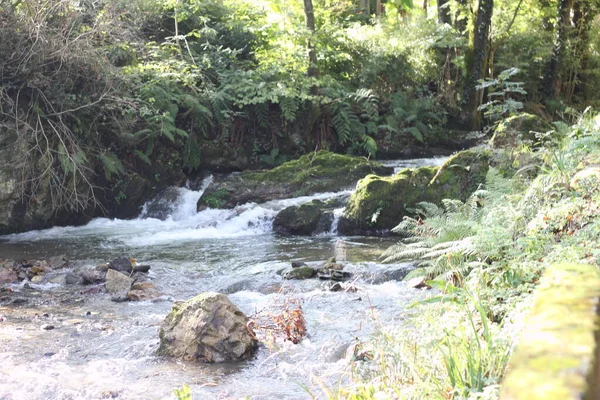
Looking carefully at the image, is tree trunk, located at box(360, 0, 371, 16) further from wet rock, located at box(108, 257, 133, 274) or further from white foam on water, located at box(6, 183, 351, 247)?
wet rock, located at box(108, 257, 133, 274)

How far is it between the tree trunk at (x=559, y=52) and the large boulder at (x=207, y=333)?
1688 cm

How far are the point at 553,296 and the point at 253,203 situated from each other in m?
11.1

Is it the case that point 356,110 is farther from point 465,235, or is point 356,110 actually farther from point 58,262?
point 465,235

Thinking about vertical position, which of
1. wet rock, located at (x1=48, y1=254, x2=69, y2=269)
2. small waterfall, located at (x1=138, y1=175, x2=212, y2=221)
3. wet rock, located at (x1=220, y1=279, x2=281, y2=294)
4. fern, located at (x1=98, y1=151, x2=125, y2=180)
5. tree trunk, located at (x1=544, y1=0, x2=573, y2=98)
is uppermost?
tree trunk, located at (x1=544, y1=0, x2=573, y2=98)

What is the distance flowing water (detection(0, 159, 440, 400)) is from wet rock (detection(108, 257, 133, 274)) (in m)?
0.32

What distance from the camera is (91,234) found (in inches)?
456

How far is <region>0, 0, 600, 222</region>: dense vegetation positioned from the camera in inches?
437

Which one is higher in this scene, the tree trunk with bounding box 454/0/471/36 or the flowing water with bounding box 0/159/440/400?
the tree trunk with bounding box 454/0/471/36

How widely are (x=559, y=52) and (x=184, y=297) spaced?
16093mm

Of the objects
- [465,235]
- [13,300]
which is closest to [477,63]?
[465,235]

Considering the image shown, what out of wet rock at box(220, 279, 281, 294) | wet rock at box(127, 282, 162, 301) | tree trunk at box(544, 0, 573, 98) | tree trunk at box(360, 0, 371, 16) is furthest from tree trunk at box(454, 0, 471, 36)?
wet rock at box(127, 282, 162, 301)

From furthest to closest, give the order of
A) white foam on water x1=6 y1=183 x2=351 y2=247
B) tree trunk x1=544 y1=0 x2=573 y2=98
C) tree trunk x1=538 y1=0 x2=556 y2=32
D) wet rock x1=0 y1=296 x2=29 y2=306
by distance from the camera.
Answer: tree trunk x1=538 y1=0 x2=556 y2=32 < tree trunk x1=544 y1=0 x2=573 y2=98 < white foam on water x1=6 y1=183 x2=351 y2=247 < wet rock x1=0 y1=296 x2=29 y2=306

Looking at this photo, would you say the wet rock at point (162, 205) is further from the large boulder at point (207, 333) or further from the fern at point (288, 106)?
the large boulder at point (207, 333)

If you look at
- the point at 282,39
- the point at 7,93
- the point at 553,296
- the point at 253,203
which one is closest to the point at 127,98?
the point at 7,93
